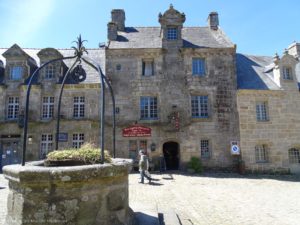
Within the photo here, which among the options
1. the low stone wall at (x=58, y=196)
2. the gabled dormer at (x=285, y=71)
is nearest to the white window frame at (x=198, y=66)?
the gabled dormer at (x=285, y=71)

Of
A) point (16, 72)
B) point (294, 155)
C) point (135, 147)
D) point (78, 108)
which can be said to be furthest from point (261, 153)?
point (16, 72)

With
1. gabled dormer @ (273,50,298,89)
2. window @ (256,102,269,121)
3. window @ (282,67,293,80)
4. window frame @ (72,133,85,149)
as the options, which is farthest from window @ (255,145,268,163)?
window frame @ (72,133,85,149)

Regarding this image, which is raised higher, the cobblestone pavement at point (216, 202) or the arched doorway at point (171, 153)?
the arched doorway at point (171, 153)

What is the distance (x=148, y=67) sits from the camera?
55.6 feet

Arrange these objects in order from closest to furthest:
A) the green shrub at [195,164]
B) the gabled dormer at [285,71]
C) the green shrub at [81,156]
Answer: the green shrub at [81,156], the green shrub at [195,164], the gabled dormer at [285,71]

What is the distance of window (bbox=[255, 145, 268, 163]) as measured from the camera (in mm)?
16250

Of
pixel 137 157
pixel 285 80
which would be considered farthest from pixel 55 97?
pixel 285 80

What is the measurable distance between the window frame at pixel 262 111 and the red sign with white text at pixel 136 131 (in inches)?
284

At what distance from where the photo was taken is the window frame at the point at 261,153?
16.2 m

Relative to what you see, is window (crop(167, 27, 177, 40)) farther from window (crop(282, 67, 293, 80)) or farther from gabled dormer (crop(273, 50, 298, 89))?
window (crop(282, 67, 293, 80))

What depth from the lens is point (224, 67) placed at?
55.0 ft

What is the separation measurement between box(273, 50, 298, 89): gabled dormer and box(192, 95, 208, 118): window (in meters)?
5.15

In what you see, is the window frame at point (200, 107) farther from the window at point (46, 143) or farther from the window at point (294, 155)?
the window at point (46, 143)

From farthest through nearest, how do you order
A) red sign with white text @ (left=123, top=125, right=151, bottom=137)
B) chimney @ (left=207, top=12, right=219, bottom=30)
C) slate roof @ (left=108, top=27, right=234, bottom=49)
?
chimney @ (left=207, top=12, right=219, bottom=30) < slate roof @ (left=108, top=27, right=234, bottom=49) < red sign with white text @ (left=123, top=125, right=151, bottom=137)
